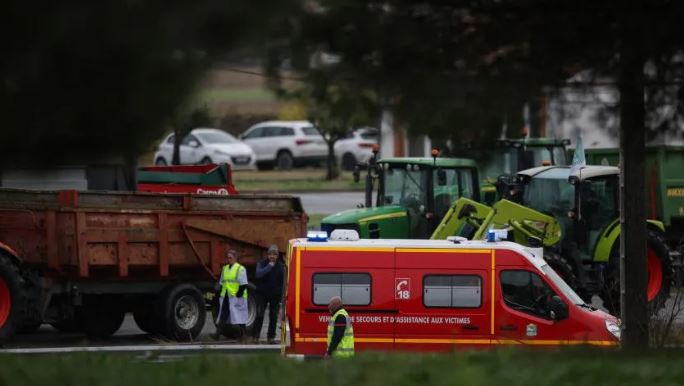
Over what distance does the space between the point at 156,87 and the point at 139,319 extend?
16298mm

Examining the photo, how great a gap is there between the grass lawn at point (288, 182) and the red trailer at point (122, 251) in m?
18.7

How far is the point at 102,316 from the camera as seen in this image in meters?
22.6

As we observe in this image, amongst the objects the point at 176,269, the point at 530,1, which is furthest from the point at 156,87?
the point at 176,269

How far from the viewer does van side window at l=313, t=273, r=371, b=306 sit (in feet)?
54.2

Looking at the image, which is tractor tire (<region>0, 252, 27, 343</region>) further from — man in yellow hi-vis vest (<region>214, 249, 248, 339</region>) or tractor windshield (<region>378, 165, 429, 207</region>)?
tractor windshield (<region>378, 165, 429, 207</region>)

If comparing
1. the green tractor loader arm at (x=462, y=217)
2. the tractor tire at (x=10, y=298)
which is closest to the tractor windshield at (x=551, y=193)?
the green tractor loader arm at (x=462, y=217)

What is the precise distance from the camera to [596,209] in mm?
23234

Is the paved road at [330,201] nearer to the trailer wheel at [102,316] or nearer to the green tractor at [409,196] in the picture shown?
the green tractor at [409,196]

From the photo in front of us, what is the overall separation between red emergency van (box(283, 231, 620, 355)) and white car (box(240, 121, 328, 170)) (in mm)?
34964

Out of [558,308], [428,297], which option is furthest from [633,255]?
[428,297]

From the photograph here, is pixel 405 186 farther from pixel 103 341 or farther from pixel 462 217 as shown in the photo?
pixel 103 341

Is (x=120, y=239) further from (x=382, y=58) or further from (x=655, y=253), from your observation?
(x=382, y=58)

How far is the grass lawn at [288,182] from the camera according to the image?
4369 centimetres

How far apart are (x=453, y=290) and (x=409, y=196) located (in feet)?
25.8
